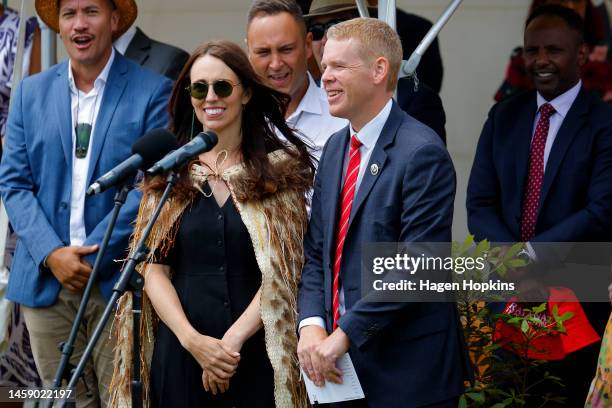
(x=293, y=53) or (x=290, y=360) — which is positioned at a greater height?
(x=293, y=53)

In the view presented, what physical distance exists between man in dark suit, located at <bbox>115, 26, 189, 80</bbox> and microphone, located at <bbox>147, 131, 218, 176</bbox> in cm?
233

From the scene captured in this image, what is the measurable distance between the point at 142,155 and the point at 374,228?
0.86 m

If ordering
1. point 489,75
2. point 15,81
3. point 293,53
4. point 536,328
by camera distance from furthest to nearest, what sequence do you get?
1. point 489,75
2. point 15,81
3. point 293,53
4. point 536,328

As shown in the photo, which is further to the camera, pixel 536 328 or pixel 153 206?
pixel 536 328

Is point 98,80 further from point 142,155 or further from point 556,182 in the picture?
point 556,182

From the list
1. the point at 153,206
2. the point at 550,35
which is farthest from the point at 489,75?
the point at 153,206

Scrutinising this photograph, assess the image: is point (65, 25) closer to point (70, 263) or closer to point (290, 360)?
point (70, 263)

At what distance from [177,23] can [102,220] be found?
2598mm

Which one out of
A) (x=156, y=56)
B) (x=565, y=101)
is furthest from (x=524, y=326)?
(x=156, y=56)

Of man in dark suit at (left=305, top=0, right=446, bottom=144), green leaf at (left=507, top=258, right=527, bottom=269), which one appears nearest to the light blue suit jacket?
man in dark suit at (left=305, top=0, right=446, bottom=144)

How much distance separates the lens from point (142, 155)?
13.0 feet

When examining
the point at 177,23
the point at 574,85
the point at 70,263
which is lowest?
the point at 70,263

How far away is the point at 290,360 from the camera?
176 inches

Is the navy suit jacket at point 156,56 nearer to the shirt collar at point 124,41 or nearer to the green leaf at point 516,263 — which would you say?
the shirt collar at point 124,41
